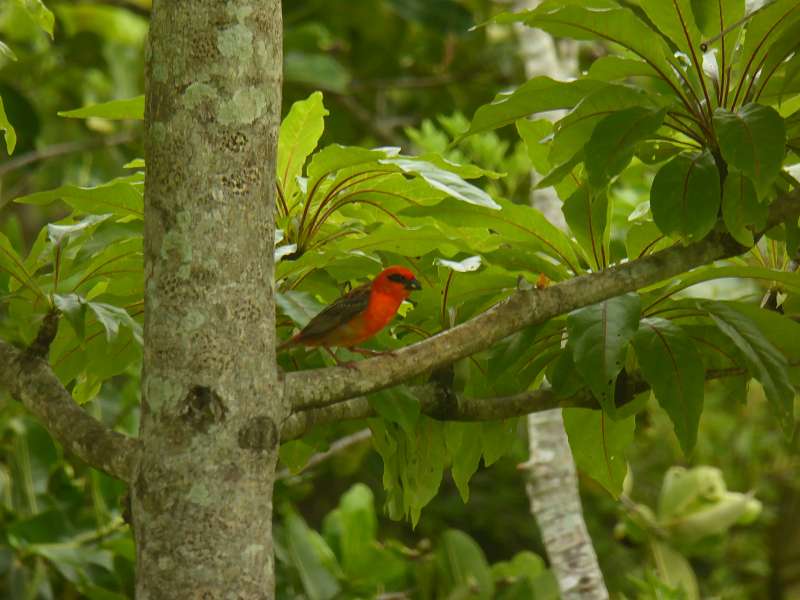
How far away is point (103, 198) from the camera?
2.10 meters

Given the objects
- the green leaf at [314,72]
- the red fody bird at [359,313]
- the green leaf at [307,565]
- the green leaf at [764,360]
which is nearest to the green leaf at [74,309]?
the red fody bird at [359,313]

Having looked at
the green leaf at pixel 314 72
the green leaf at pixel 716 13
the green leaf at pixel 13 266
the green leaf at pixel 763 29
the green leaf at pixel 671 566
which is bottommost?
the green leaf at pixel 671 566

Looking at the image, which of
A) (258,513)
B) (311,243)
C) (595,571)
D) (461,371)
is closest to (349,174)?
(311,243)

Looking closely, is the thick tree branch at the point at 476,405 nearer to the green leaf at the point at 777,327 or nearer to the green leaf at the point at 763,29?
the green leaf at the point at 777,327

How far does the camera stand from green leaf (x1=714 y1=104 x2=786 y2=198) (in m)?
1.74

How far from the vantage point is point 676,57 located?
2008 mm

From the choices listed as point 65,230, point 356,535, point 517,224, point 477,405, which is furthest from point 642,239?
point 356,535

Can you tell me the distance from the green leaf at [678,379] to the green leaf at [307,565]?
2.07 meters

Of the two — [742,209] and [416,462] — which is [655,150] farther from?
[416,462]

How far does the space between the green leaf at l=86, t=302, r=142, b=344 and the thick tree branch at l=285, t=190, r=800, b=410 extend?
0.32 m

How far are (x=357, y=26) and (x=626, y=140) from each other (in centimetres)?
445

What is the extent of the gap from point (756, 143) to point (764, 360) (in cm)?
34

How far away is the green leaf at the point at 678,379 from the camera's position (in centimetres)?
190

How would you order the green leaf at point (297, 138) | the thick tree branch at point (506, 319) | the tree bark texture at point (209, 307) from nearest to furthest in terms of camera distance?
the tree bark texture at point (209, 307)
the thick tree branch at point (506, 319)
the green leaf at point (297, 138)
